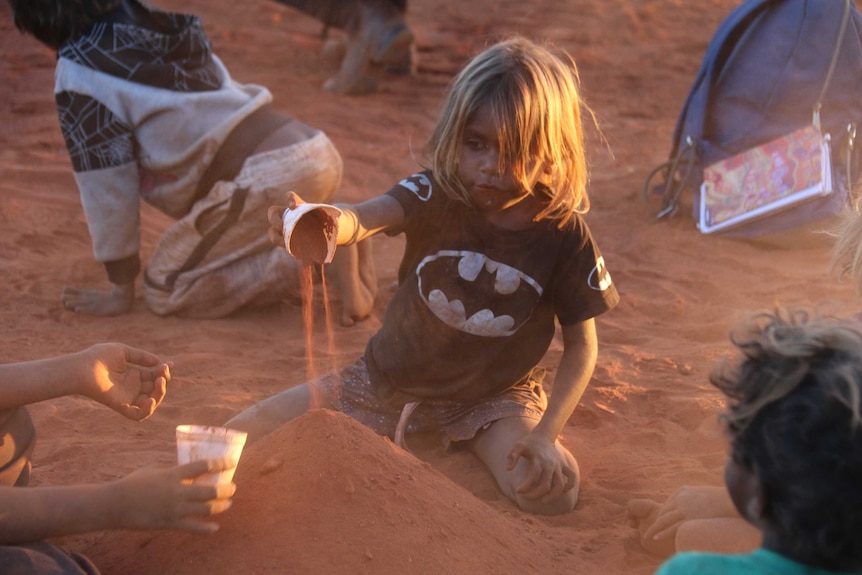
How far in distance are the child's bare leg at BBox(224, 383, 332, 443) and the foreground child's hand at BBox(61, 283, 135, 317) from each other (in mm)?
1375

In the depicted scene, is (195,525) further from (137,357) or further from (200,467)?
(137,357)

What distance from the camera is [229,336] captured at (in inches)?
158

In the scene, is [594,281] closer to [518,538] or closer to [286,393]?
[518,538]

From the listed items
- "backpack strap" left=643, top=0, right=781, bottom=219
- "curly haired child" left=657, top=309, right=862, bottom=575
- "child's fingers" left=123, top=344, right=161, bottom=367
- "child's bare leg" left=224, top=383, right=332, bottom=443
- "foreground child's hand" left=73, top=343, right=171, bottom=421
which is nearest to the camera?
"curly haired child" left=657, top=309, right=862, bottom=575

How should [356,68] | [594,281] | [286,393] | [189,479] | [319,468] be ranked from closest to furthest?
[189,479] → [319,468] → [594,281] → [286,393] → [356,68]

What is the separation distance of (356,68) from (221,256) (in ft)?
13.1

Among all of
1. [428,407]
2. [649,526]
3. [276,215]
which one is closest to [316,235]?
[276,215]

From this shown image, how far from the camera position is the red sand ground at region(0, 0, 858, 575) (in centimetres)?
211

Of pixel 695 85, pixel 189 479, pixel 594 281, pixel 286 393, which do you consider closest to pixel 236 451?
pixel 189 479

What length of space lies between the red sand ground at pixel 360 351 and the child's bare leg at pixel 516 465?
0.05 meters

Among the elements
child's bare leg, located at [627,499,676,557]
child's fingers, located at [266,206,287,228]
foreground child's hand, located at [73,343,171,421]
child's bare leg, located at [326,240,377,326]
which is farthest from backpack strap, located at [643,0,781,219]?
foreground child's hand, located at [73,343,171,421]

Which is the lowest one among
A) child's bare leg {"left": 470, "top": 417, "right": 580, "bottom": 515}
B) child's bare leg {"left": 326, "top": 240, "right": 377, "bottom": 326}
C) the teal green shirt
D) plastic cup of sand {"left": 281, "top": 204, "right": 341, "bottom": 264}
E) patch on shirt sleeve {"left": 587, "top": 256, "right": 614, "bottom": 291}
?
child's bare leg {"left": 326, "top": 240, "right": 377, "bottom": 326}

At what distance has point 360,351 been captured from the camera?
3805 mm

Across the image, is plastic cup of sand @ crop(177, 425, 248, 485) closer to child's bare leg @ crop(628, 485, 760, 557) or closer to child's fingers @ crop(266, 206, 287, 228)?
child's fingers @ crop(266, 206, 287, 228)
